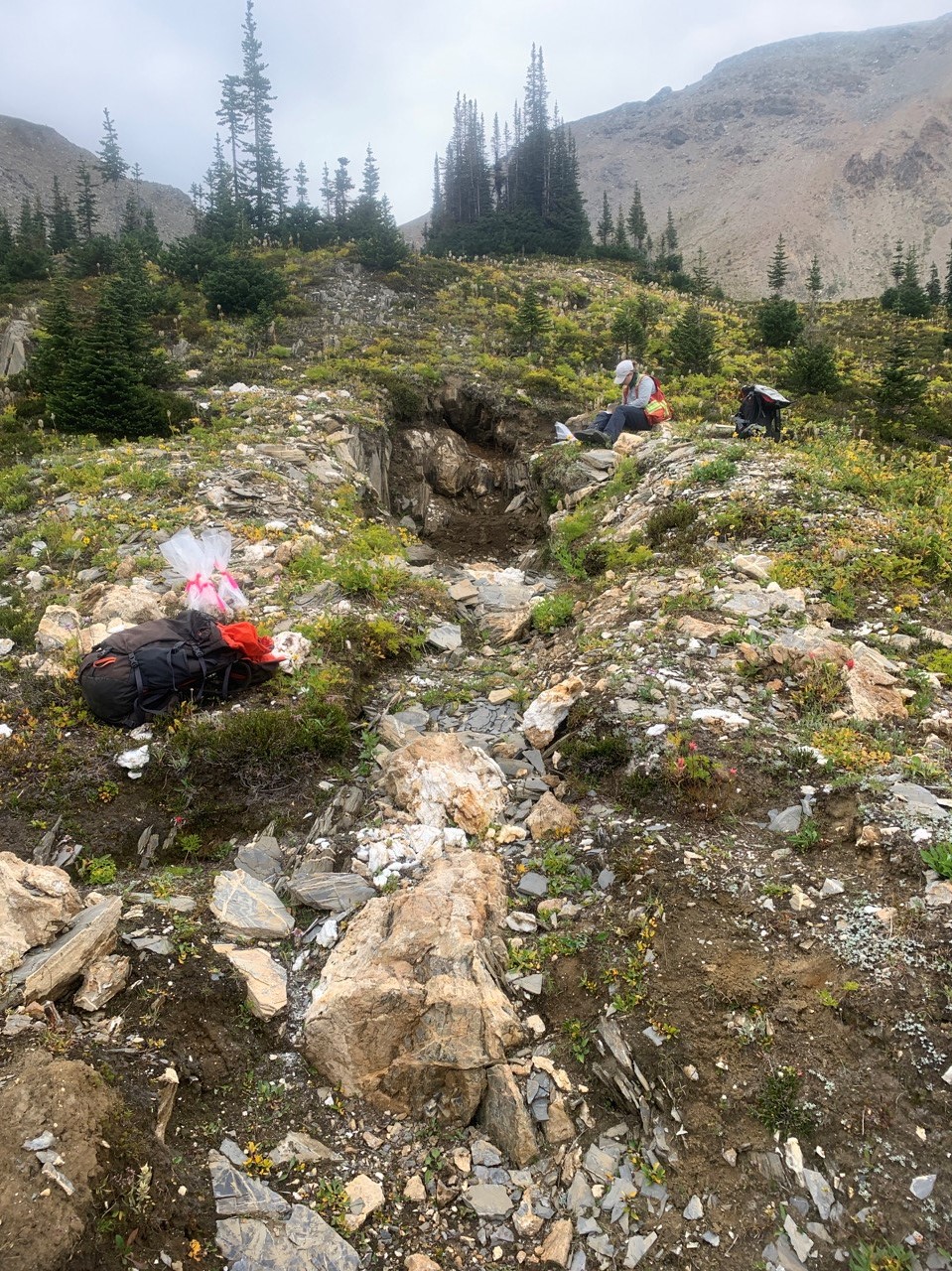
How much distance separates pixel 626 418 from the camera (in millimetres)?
14664

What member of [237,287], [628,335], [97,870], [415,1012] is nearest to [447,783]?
[415,1012]

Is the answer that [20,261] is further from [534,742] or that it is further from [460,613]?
[534,742]

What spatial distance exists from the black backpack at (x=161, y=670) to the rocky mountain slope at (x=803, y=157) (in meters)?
99.1

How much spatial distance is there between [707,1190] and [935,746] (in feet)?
11.4

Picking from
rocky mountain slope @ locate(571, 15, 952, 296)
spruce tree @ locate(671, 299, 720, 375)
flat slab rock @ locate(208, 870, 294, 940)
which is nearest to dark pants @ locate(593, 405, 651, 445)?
spruce tree @ locate(671, 299, 720, 375)

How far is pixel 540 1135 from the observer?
331cm

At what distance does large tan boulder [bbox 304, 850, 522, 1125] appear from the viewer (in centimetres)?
353

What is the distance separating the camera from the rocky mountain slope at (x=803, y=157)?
99.1 m

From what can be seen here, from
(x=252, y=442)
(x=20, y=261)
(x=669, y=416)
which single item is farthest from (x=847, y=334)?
(x=20, y=261)

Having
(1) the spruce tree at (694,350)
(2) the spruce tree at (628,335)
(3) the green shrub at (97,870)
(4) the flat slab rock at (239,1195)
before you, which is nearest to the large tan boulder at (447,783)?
(3) the green shrub at (97,870)

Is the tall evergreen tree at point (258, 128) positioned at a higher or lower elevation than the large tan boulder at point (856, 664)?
higher

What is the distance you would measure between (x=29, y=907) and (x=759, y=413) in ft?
43.6

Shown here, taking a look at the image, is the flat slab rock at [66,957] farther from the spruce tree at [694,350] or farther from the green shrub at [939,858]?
the spruce tree at [694,350]

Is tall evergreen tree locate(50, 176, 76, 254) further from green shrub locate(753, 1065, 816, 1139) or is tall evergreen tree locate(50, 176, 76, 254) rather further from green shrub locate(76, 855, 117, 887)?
green shrub locate(753, 1065, 816, 1139)
